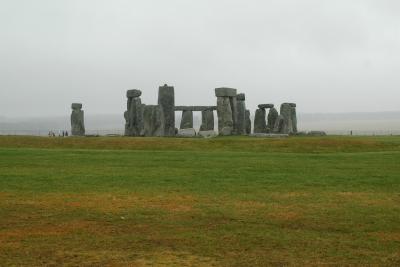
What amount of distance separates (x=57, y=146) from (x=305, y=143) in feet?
47.1

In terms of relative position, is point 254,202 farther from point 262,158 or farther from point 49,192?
point 262,158

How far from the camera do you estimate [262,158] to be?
23.0 m

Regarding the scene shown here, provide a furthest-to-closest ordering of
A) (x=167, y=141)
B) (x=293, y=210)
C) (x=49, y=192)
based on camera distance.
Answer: (x=167, y=141), (x=49, y=192), (x=293, y=210)

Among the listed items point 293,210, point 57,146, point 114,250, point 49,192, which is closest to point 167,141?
point 57,146

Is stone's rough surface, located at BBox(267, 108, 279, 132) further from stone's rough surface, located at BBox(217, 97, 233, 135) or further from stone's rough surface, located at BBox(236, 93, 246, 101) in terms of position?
stone's rough surface, located at BBox(217, 97, 233, 135)

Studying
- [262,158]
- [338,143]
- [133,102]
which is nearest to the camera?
[262,158]

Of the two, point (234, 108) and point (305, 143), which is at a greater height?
point (234, 108)

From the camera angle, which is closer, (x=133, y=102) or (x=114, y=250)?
(x=114, y=250)

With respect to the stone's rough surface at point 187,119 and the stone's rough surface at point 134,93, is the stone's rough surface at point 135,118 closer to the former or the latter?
the stone's rough surface at point 134,93

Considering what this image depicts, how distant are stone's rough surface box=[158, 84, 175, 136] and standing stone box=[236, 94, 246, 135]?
18.9 ft

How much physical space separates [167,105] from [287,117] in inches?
428

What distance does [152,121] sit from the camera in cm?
4178

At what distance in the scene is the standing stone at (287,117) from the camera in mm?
45781

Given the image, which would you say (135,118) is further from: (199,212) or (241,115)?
(199,212)
